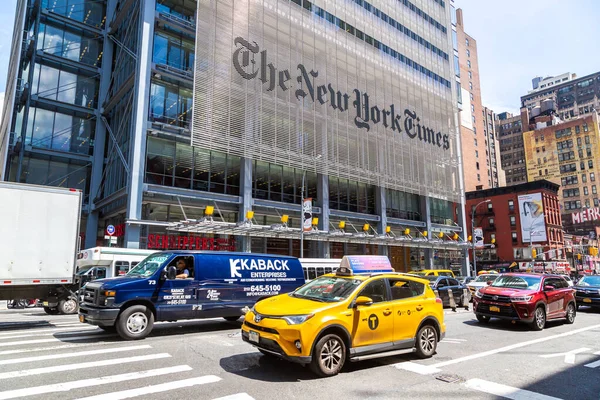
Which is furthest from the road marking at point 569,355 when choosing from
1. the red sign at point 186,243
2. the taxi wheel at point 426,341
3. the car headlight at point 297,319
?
Result: the red sign at point 186,243

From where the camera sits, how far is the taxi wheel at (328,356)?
6504 mm

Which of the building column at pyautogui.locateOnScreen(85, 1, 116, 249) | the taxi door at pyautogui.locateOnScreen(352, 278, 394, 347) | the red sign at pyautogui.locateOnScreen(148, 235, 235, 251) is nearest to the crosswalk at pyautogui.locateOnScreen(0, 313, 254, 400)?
the taxi door at pyautogui.locateOnScreen(352, 278, 394, 347)

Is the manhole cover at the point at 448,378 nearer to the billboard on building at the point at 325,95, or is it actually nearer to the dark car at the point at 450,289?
the dark car at the point at 450,289

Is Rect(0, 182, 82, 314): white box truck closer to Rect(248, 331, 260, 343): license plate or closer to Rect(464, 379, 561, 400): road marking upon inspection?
Rect(248, 331, 260, 343): license plate

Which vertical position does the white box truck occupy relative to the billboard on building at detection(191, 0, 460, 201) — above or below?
below

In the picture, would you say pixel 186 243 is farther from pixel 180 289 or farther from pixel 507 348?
pixel 507 348

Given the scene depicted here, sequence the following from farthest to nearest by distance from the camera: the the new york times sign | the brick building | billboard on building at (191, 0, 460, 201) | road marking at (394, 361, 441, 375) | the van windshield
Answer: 1. the brick building
2. the the new york times sign
3. billboard on building at (191, 0, 460, 201)
4. the van windshield
5. road marking at (394, 361, 441, 375)

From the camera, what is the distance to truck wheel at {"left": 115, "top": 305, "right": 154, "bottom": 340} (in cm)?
930

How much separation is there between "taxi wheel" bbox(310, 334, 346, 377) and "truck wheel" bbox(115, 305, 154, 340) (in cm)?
511

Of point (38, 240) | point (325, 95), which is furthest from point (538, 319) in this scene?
point (325, 95)

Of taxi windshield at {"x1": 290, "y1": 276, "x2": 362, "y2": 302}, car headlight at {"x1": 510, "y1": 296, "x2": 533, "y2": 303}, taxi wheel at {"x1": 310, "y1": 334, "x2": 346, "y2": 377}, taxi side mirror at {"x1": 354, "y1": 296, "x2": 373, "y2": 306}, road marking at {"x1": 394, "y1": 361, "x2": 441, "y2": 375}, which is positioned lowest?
road marking at {"x1": 394, "y1": 361, "x2": 441, "y2": 375}

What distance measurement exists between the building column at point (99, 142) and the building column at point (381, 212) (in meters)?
26.5

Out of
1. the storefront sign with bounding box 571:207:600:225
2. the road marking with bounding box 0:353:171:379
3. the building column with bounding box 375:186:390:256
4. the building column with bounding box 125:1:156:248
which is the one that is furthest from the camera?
the storefront sign with bounding box 571:207:600:225

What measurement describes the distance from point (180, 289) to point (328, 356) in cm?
531
